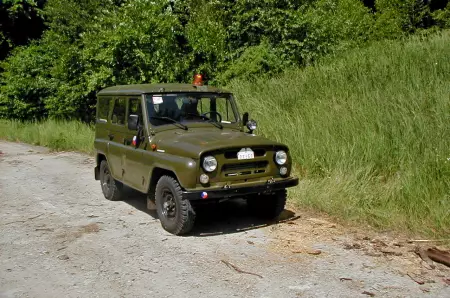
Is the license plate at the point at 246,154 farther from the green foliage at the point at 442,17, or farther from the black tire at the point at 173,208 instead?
the green foliage at the point at 442,17

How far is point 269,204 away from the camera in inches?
272

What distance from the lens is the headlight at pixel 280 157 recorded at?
6.43 m

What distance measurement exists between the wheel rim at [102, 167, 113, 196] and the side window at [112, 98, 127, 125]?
1.03 m

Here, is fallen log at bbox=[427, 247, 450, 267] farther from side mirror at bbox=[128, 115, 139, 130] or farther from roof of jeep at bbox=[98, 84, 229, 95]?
side mirror at bbox=[128, 115, 139, 130]

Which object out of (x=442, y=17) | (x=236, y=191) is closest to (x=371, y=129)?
(x=236, y=191)

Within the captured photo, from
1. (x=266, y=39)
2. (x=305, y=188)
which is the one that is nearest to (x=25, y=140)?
(x=266, y=39)

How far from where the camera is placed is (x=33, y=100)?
Result: 22.3 metres

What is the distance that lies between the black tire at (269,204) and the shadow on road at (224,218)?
96mm

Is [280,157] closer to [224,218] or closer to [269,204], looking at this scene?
[269,204]

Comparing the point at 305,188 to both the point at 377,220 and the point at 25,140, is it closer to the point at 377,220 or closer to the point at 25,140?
the point at 377,220

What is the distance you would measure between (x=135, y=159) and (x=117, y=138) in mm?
951

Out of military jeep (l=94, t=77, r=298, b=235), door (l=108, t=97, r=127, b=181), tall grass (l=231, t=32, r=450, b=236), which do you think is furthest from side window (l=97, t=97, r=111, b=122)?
tall grass (l=231, t=32, r=450, b=236)

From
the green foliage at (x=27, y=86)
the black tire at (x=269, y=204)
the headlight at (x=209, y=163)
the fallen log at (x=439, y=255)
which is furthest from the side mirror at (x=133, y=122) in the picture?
the green foliage at (x=27, y=86)

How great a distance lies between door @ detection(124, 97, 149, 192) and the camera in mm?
6840
